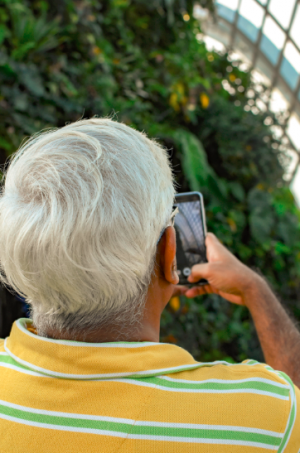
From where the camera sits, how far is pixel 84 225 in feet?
2.32

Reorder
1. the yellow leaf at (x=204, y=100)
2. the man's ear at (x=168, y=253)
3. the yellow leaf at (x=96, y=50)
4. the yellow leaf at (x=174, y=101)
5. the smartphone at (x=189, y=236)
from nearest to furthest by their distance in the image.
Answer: the man's ear at (x=168, y=253)
the smartphone at (x=189, y=236)
the yellow leaf at (x=96, y=50)
the yellow leaf at (x=174, y=101)
the yellow leaf at (x=204, y=100)

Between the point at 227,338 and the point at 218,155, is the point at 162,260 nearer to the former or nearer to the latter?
the point at 227,338

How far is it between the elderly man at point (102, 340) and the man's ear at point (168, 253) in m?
0.02

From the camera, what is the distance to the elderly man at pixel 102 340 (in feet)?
2.31

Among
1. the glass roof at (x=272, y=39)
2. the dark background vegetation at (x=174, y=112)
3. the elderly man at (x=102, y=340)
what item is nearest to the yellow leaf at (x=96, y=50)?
the dark background vegetation at (x=174, y=112)

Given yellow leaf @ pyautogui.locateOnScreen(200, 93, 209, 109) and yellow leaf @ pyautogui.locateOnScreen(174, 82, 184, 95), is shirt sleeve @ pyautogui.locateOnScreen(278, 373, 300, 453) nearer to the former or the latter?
yellow leaf @ pyautogui.locateOnScreen(174, 82, 184, 95)

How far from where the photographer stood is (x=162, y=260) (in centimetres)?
91

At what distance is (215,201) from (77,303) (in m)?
3.64

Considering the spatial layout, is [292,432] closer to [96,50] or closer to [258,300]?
[258,300]

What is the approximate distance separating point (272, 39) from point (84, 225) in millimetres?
15414

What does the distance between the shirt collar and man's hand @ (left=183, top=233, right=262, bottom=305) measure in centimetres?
66

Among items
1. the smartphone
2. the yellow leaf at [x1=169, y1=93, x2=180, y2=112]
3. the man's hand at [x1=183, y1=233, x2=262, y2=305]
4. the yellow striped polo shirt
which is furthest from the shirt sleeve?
the yellow leaf at [x1=169, y1=93, x2=180, y2=112]

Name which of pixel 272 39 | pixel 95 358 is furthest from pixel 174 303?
pixel 272 39

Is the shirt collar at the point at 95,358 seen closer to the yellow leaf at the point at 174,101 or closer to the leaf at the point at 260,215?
the leaf at the point at 260,215
